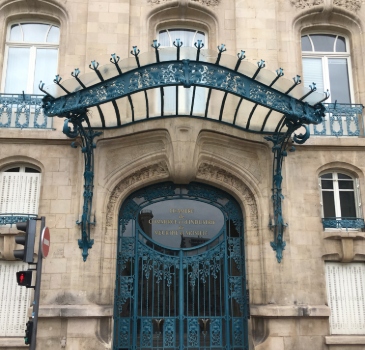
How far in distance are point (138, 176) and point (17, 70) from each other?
379cm

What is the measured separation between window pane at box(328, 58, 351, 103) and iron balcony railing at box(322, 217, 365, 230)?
2851mm

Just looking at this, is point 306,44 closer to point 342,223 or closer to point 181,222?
point 342,223

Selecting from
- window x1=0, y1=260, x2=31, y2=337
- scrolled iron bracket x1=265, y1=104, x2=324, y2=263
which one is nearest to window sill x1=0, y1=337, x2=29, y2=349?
window x1=0, y1=260, x2=31, y2=337

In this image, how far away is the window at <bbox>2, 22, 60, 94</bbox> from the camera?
10.3 metres

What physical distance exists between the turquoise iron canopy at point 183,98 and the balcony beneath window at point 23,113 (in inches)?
42.5

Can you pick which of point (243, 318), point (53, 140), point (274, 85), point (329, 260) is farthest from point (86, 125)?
point (329, 260)

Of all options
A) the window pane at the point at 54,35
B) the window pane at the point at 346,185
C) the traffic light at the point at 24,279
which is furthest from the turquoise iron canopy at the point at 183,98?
the window pane at the point at 54,35

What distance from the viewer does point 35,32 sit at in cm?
1079

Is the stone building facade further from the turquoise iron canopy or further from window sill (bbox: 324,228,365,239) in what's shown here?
the turquoise iron canopy

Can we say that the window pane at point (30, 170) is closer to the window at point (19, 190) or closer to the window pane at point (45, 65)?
the window at point (19, 190)

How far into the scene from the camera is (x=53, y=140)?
368 inches

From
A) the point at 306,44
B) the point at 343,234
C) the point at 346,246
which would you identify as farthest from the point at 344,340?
the point at 306,44

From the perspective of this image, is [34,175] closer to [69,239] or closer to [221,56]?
[69,239]

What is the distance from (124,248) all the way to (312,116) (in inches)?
181
